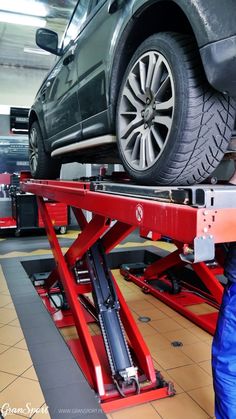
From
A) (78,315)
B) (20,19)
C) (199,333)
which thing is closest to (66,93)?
(78,315)

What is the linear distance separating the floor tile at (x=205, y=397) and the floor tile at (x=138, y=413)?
0.29 metres

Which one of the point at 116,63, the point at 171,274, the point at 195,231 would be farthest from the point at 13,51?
the point at 195,231

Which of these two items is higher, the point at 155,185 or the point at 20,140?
the point at 20,140

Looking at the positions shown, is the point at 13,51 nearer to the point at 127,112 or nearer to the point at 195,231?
the point at 127,112

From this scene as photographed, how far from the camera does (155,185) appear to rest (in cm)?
148

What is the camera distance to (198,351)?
9.05 feet

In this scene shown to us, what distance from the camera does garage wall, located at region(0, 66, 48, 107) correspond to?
8547 mm

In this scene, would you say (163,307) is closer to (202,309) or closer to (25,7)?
(202,309)

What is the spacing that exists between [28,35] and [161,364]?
6.58 meters

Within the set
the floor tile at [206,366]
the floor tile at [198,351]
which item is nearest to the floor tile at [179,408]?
the floor tile at [206,366]

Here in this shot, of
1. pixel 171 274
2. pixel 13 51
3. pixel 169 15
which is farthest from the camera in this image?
pixel 13 51

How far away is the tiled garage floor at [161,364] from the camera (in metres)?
1.92

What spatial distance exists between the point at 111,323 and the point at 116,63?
1.66m

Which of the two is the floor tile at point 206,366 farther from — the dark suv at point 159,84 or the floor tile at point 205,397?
the dark suv at point 159,84
